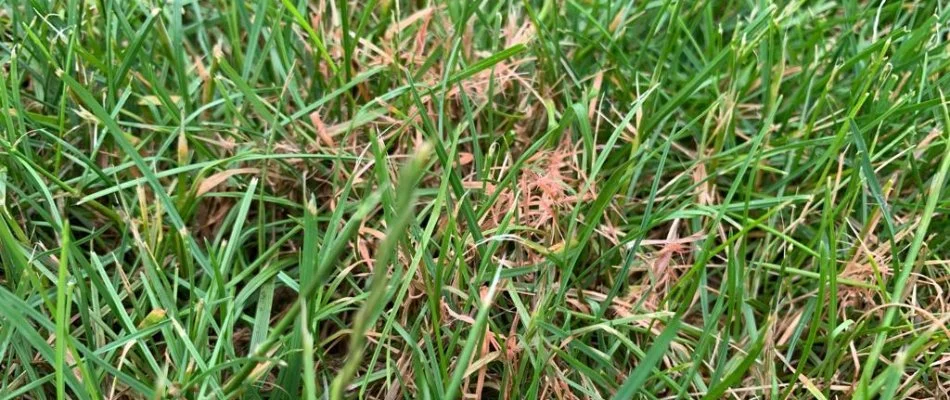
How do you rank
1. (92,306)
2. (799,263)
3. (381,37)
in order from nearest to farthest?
Answer: (92,306) → (799,263) → (381,37)

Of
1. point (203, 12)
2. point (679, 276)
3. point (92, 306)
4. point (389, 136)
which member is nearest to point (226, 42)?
point (203, 12)

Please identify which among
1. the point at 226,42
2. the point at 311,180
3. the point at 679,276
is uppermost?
the point at 226,42

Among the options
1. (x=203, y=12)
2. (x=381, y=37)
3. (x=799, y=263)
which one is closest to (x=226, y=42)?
(x=203, y=12)

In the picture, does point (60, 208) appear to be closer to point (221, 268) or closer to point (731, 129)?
point (221, 268)

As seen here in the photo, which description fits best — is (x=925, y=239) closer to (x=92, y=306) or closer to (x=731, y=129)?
(x=731, y=129)

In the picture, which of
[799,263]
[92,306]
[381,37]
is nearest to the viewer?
[92,306]

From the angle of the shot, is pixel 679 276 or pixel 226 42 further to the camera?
pixel 226 42

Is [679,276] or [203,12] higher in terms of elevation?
[203,12]
